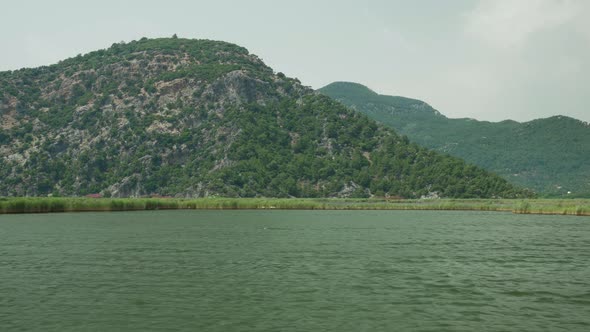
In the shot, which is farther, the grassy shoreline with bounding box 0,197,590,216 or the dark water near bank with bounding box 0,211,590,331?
the grassy shoreline with bounding box 0,197,590,216

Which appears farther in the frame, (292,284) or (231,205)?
(231,205)

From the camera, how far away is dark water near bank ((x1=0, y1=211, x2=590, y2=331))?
85.7 feet

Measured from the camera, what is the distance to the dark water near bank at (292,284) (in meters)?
26.1

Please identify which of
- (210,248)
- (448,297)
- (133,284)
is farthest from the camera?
(210,248)

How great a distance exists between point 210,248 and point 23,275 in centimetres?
2019

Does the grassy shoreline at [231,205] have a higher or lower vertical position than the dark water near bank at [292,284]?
higher

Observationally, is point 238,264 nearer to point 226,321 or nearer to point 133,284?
point 133,284

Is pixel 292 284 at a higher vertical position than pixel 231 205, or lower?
lower

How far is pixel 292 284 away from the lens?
35281mm

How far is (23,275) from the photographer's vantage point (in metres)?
38.2

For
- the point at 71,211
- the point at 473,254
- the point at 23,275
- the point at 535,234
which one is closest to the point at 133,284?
the point at 23,275

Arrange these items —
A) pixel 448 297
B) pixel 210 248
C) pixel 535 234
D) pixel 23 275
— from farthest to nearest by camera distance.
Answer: pixel 535 234, pixel 210 248, pixel 23 275, pixel 448 297

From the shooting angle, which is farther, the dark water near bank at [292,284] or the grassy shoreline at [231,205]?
the grassy shoreline at [231,205]

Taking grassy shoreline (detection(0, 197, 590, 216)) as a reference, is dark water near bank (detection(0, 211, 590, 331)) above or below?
below
